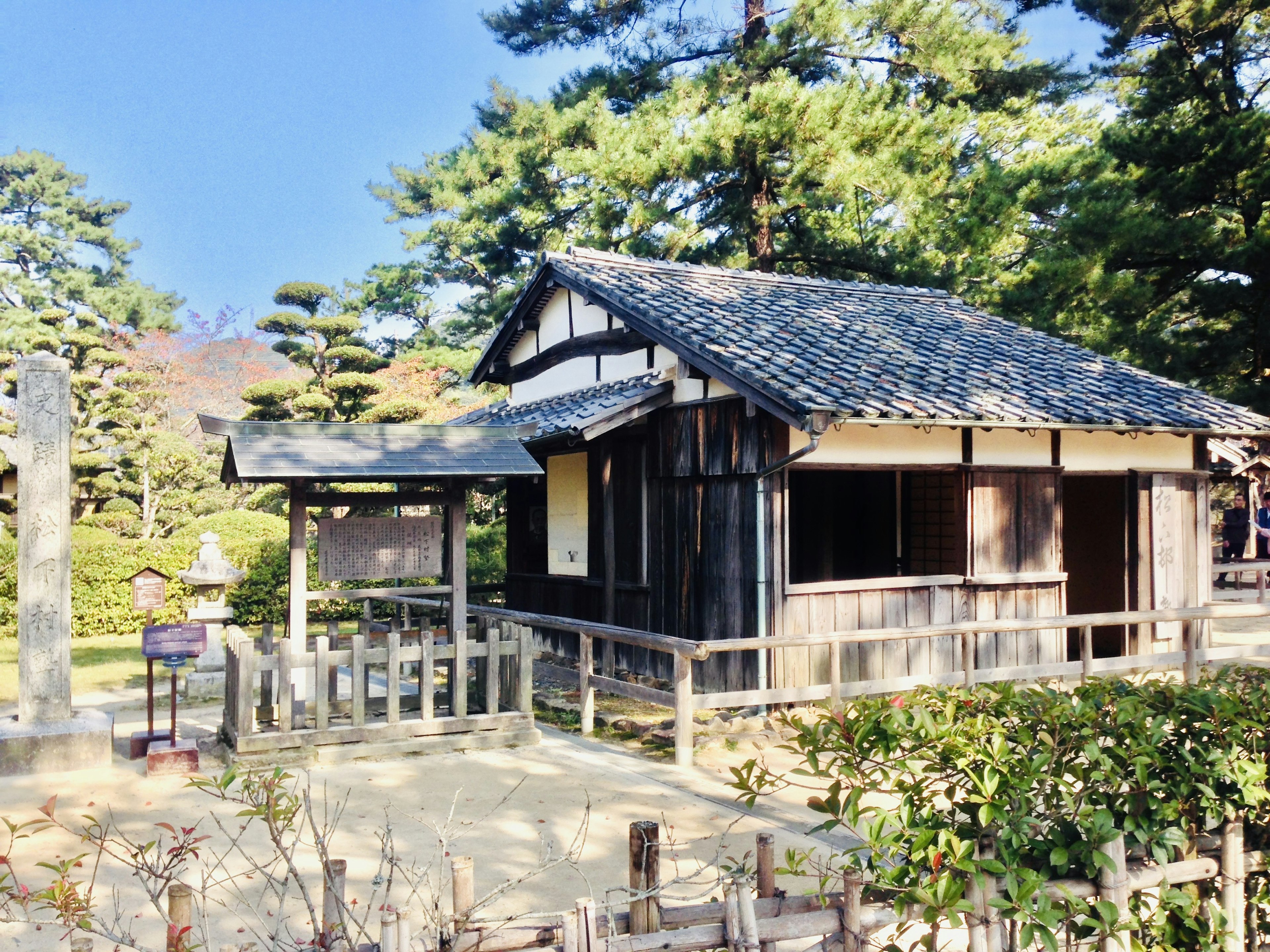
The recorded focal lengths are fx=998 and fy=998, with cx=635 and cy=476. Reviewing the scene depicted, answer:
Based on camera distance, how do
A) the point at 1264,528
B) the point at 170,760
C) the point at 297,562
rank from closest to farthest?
1. the point at 170,760
2. the point at 297,562
3. the point at 1264,528

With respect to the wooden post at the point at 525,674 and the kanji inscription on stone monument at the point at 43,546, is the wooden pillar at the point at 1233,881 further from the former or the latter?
the kanji inscription on stone monument at the point at 43,546

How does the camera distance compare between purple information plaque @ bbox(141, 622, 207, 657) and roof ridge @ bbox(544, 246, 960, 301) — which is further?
roof ridge @ bbox(544, 246, 960, 301)

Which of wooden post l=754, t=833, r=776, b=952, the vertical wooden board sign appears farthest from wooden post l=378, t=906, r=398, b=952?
the vertical wooden board sign

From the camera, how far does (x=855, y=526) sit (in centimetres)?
1405

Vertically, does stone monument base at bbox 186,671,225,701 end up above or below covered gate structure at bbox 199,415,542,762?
below

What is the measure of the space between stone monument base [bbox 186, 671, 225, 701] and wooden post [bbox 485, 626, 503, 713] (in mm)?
4309

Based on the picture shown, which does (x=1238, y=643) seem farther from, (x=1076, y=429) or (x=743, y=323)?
(x=743, y=323)

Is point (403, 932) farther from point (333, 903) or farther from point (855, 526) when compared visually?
point (855, 526)

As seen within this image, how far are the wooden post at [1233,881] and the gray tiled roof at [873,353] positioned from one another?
5071mm

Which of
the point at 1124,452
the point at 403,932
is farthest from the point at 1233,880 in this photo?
the point at 1124,452

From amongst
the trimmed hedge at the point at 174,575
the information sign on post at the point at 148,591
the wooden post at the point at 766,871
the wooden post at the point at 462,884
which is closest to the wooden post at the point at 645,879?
the wooden post at the point at 766,871

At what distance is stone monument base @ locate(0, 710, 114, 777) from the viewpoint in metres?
7.75

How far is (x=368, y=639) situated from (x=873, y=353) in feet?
21.0

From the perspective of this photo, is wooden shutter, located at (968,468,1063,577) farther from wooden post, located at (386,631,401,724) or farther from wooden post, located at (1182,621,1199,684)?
wooden post, located at (386,631,401,724)
